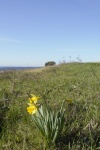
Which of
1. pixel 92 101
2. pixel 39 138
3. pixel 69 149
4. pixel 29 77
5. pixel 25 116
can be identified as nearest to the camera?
pixel 69 149

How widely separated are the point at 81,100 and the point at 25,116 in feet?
3.93

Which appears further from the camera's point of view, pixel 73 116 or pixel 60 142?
pixel 73 116

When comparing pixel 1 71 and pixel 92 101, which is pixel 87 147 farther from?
pixel 1 71

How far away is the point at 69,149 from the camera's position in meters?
2.84

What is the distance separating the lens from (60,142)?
2.99 m

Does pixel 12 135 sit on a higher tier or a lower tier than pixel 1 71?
lower

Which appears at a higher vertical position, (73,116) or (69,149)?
(73,116)

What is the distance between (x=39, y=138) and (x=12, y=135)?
383 millimetres

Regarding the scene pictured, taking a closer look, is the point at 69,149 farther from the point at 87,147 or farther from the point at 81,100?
the point at 81,100

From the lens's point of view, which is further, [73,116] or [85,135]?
[73,116]

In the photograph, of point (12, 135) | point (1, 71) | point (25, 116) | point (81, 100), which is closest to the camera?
point (12, 135)

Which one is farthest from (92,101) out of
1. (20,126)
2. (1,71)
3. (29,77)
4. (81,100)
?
(1,71)

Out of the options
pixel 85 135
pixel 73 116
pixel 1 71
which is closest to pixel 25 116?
pixel 73 116

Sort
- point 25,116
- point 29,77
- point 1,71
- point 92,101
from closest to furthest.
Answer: point 25,116 → point 92,101 → point 29,77 → point 1,71
